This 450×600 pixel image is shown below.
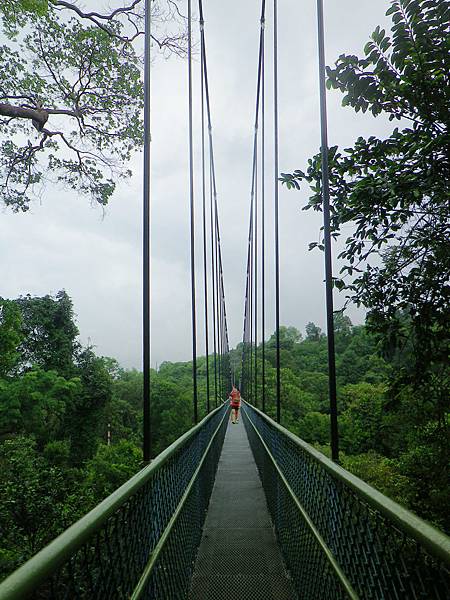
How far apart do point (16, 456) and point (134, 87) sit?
954 cm

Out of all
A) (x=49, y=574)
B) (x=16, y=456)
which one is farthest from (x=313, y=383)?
(x=49, y=574)

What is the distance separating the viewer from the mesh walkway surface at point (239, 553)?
6.51ft

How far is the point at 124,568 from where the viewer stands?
1122mm

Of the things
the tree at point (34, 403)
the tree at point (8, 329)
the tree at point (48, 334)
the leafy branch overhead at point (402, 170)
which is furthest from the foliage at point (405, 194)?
the tree at point (48, 334)

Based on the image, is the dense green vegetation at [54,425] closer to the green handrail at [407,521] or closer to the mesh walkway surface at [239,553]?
the mesh walkway surface at [239,553]

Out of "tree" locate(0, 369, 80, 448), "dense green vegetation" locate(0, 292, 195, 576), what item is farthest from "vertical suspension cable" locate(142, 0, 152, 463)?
"tree" locate(0, 369, 80, 448)

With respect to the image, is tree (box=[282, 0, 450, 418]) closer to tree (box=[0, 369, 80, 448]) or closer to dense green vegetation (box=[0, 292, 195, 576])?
dense green vegetation (box=[0, 292, 195, 576])

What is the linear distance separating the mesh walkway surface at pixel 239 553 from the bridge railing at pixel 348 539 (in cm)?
11

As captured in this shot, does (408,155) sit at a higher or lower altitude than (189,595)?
higher

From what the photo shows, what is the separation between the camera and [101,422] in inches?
870

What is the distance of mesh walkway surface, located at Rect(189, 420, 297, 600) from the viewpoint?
78.1 inches

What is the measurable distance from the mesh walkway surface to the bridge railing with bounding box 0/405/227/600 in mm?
107

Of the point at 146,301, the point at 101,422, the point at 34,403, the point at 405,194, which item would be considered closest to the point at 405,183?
the point at 405,194

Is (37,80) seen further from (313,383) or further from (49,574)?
(313,383)
